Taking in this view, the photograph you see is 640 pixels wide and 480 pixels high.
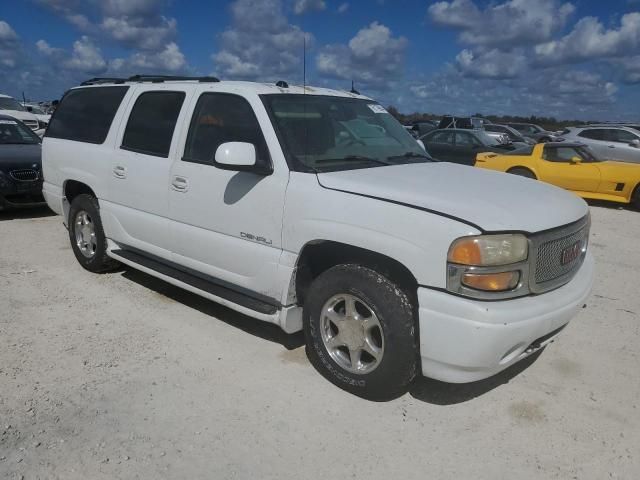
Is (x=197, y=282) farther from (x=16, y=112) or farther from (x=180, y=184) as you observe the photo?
(x=16, y=112)

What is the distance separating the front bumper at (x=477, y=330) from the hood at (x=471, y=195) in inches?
16.5

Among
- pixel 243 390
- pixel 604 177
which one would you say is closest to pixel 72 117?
pixel 243 390

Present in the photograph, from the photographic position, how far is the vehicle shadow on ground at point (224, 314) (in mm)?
4168

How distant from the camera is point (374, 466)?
107 inches

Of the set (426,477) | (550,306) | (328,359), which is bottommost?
(426,477)

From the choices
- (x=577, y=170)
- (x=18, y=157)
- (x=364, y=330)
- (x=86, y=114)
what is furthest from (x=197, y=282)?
(x=577, y=170)

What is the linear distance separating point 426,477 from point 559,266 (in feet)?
4.77

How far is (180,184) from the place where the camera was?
13.5ft

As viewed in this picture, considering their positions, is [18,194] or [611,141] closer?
[18,194]

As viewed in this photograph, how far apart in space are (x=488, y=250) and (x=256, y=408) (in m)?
1.65

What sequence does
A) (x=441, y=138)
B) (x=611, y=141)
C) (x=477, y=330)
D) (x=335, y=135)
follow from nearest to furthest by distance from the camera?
(x=477, y=330) → (x=335, y=135) → (x=441, y=138) → (x=611, y=141)

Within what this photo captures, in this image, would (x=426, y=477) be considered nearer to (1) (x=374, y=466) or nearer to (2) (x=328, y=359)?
(1) (x=374, y=466)

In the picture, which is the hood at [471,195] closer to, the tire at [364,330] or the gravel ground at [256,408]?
the tire at [364,330]

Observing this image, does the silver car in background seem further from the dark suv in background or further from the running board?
the running board
